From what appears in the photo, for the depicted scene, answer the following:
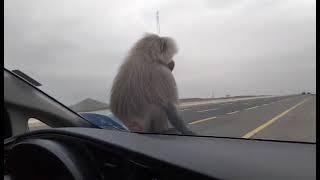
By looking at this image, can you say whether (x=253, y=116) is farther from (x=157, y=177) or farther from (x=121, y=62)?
(x=157, y=177)

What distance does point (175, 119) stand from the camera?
2.99m

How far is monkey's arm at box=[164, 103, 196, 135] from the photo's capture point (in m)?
2.95

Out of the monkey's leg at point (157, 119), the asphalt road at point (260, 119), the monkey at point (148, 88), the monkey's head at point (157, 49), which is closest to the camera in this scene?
the asphalt road at point (260, 119)

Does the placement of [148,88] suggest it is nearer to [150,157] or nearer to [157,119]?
[157,119]

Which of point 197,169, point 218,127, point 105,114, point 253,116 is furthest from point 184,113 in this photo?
point 197,169

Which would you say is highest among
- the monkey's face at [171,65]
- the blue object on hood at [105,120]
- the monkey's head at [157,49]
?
the monkey's head at [157,49]

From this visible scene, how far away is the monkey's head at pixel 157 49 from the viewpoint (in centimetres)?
276

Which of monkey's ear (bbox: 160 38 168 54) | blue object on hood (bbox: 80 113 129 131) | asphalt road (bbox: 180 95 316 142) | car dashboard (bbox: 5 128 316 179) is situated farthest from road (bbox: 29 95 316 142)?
blue object on hood (bbox: 80 113 129 131)

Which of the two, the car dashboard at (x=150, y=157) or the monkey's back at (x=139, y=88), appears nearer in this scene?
the car dashboard at (x=150, y=157)

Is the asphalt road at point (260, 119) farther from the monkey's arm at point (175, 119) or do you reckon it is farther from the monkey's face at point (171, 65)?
the monkey's face at point (171, 65)

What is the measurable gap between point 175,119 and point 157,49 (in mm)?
434

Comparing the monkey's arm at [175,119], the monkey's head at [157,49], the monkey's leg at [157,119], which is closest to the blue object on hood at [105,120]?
the monkey's leg at [157,119]

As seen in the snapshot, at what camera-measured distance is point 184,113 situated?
3047 mm
